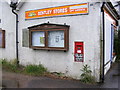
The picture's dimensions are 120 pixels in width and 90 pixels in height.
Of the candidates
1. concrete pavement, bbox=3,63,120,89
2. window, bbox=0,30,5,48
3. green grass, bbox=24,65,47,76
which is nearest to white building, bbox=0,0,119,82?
green grass, bbox=24,65,47,76

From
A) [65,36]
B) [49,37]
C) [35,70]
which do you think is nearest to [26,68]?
[35,70]

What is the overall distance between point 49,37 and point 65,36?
2.93 ft

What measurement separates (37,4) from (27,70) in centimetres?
318

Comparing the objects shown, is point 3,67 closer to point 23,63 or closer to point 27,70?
point 23,63

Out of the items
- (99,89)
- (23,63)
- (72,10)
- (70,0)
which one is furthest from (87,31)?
(23,63)

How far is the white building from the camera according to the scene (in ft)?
16.9

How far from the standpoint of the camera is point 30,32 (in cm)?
657

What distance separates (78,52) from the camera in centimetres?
547

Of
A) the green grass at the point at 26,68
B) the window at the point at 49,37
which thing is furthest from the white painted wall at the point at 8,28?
the window at the point at 49,37

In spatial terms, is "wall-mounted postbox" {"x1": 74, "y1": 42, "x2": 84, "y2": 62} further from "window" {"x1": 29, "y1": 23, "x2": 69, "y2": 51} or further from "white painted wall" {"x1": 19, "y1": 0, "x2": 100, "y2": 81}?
"window" {"x1": 29, "y1": 23, "x2": 69, "y2": 51}

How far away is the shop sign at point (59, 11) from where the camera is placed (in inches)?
209

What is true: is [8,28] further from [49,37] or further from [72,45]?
[72,45]

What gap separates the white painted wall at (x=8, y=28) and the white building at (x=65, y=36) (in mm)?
613

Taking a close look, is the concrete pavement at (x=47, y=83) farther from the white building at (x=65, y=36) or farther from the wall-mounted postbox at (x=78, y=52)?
the wall-mounted postbox at (x=78, y=52)
